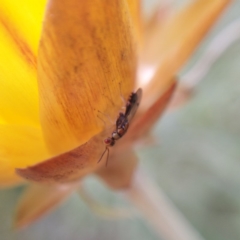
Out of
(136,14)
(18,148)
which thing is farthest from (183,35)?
(18,148)

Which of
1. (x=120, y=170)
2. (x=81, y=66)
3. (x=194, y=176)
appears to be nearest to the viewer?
(x=81, y=66)

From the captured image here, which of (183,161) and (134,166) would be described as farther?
(183,161)

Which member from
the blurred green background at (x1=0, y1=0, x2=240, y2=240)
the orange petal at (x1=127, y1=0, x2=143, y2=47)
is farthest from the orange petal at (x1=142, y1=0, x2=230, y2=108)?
the blurred green background at (x1=0, y1=0, x2=240, y2=240)

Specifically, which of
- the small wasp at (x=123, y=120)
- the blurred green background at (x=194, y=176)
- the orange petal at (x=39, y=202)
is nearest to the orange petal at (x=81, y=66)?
the small wasp at (x=123, y=120)

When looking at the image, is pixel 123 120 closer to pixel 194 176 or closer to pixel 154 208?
pixel 154 208

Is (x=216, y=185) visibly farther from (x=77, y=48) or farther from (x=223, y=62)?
(x=77, y=48)

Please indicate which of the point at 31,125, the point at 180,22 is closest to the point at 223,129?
the point at 180,22

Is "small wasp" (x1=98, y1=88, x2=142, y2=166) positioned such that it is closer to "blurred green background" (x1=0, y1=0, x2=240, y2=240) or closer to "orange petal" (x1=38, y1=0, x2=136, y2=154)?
"orange petal" (x1=38, y1=0, x2=136, y2=154)
